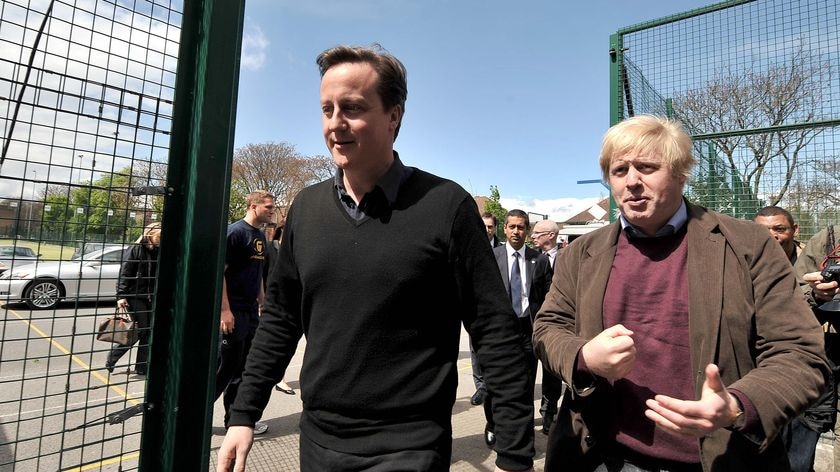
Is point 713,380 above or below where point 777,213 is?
below

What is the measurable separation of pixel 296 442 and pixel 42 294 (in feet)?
9.54

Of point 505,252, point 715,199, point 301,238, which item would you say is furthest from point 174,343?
point 715,199

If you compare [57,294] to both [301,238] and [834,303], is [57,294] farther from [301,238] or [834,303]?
[834,303]

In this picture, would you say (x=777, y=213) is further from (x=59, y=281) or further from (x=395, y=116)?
(x=59, y=281)

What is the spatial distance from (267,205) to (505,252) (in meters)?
2.37

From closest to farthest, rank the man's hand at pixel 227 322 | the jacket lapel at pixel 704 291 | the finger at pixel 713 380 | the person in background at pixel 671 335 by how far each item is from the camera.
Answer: the finger at pixel 713 380 < the person in background at pixel 671 335 < the jacket lapel at pixel 704 291 < the man's hand at pixel 227 322

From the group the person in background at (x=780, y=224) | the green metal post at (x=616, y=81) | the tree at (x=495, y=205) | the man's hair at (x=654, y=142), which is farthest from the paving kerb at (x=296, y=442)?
the tree at (x=495, y=205)

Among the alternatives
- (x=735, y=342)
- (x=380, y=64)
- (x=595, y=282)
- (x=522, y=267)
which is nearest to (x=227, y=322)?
(x=522, y=267)

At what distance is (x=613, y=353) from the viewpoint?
1.33m

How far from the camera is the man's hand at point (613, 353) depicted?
132 cm

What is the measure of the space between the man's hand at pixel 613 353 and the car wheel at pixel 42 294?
1.64 metres

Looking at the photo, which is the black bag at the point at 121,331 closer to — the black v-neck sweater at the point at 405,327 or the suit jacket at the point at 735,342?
the black v-neck sweater at the point at 405,327

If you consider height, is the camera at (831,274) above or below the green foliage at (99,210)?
below

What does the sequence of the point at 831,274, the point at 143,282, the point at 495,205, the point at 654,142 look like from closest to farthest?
1. the point at 654,142
2. the point at 143,282
3. the point at 831,274
4. the point at 495,205
